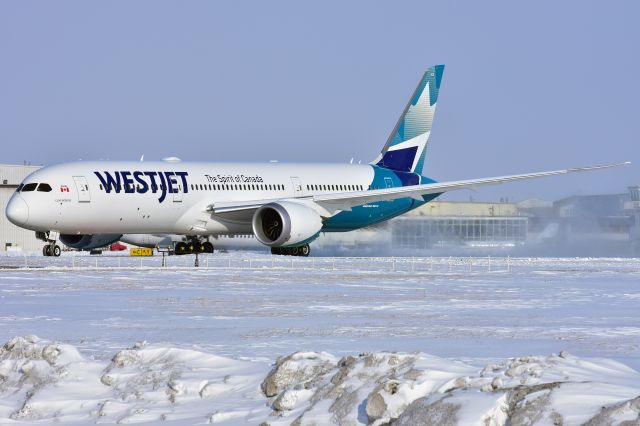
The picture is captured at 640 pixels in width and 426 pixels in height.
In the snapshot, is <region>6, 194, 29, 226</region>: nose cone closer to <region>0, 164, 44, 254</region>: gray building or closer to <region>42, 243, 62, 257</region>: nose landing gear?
<region>42, 243, 62, 257</region>: nose landing gear

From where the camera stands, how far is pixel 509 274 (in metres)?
32.5

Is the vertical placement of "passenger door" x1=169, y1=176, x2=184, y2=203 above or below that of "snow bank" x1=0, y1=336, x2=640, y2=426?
above

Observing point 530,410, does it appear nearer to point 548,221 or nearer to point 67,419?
point 67,419

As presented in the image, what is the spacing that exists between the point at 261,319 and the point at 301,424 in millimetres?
8699

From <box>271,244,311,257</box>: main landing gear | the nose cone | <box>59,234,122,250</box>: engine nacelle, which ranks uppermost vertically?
the nose cone

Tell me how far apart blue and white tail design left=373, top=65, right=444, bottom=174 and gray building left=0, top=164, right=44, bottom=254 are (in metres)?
24.5

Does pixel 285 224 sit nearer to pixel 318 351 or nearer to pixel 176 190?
pixel 176 190

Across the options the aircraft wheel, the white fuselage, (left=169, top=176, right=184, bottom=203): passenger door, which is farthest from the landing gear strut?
(left=169, top=176, right=184, bottom=203): passenger door

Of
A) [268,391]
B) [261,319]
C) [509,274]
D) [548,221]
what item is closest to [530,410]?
[268,391]

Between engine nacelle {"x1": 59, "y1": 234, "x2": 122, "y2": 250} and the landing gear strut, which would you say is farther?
the landing gear strut

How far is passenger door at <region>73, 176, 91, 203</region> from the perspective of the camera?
37.8 metres

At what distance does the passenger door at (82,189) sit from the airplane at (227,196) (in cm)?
3

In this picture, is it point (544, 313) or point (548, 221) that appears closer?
point (544, 313)

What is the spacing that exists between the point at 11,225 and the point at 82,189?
29.0 meters
